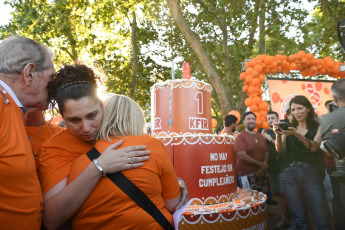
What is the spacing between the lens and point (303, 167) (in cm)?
441

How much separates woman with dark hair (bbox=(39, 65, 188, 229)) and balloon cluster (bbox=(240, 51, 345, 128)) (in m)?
5.81

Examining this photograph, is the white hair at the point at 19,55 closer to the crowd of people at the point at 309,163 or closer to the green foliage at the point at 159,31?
the crowd of people at the point at 309,163

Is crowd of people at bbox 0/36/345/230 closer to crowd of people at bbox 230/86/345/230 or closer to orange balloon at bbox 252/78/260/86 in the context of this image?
crowd of people at bbox 230/86/345/230

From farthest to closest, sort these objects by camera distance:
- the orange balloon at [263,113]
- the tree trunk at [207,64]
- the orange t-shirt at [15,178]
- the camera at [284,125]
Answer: the tree trunk at [207,64] → the orange balloon at [263,113] → the camera at [284,125] → the orange t-shirt at [15,178]

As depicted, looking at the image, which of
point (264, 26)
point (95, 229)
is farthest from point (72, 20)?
point (95, 229)

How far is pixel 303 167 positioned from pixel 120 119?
3.61 meters

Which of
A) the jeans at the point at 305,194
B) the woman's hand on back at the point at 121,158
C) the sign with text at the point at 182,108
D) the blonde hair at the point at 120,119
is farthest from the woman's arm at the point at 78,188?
the jeans at the point at 305,194

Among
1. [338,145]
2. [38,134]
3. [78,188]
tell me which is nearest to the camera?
[78,188]

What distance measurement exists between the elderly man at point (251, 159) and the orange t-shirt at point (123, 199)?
422 cm

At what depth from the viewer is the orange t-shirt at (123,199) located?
4.91 feet

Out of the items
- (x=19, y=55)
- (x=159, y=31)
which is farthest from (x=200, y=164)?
(x=159, y=31)

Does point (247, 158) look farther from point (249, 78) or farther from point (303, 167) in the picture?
point (249, 78)

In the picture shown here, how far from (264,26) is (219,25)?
203 centimetres

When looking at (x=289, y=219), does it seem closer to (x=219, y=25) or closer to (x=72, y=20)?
(x=219, y=25)
